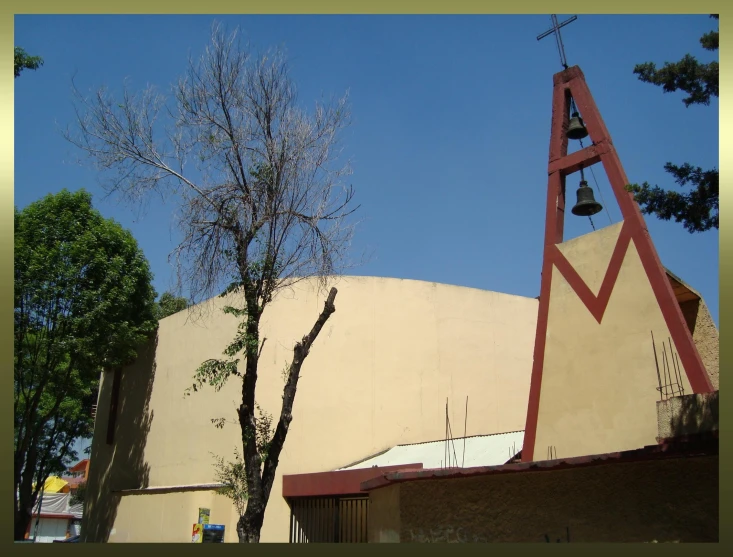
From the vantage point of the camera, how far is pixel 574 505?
7102 millimetres

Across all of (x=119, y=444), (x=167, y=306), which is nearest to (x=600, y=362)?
(x=119, y=444)

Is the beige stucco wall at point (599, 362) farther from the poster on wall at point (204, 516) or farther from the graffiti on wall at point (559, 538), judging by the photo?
the poster on wall at point (204, 516)

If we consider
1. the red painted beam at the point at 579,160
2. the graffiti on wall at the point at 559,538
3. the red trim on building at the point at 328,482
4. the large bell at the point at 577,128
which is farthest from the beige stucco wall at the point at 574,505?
the large bell at the point at 577,128

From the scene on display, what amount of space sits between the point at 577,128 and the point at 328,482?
8632mm

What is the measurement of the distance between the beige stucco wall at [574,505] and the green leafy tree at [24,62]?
282 inches

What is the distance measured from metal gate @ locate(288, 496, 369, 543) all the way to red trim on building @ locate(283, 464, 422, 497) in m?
0.22

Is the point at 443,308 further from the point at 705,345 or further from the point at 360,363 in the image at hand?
the point at 705,345

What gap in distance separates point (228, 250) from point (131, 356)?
1090cm

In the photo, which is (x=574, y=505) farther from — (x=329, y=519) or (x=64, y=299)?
(x=64, y=299)

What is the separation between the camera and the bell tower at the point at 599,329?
26.3 feet

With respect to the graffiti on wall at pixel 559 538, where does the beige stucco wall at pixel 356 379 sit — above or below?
above

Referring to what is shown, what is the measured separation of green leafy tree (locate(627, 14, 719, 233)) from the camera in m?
7.62

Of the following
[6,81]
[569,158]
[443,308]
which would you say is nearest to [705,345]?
[569,158]

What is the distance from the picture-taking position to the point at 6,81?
5.97m
